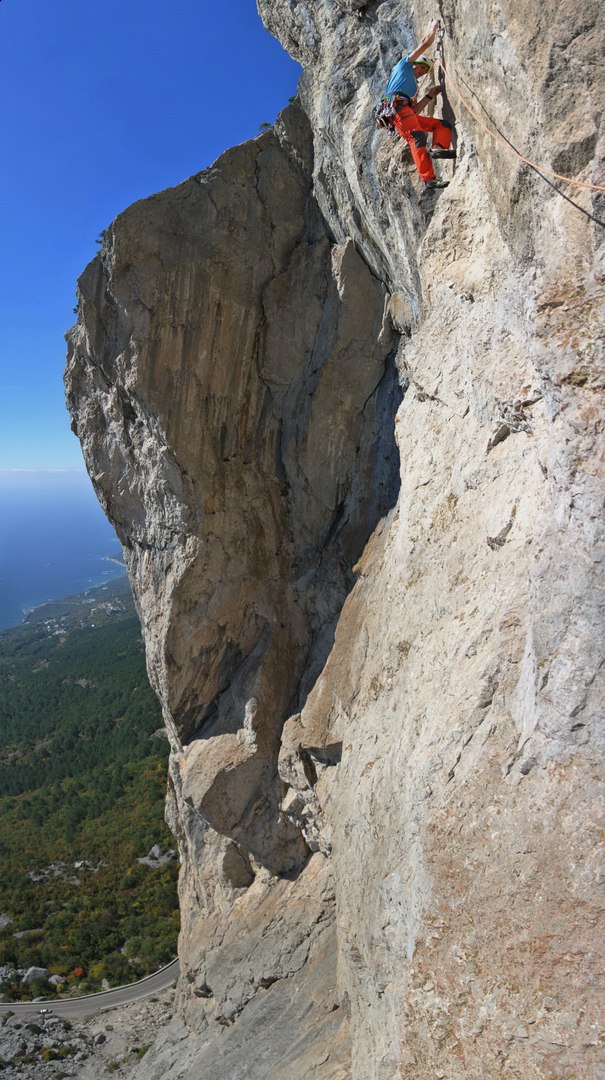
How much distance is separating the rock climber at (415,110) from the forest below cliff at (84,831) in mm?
31406

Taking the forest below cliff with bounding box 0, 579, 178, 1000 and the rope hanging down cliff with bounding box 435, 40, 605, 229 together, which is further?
the forest below cliff with bounding box 0, 579, 178, 1000

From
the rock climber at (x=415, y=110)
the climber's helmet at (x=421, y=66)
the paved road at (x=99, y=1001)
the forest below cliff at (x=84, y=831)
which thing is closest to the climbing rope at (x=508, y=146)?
the climber's helmet at (x=421, y=66)

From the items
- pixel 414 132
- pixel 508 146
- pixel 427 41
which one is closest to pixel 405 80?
pixel 427 41

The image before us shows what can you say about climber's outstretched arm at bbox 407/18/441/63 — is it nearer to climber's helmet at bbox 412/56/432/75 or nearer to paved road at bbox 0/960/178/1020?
climber's helmet at bbox 412/56/432/75

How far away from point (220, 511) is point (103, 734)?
46.8 meters

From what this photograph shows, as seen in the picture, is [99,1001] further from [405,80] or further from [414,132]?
[405,80]

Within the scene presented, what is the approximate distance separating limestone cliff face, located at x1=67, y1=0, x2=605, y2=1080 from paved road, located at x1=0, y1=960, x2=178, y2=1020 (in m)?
11.7

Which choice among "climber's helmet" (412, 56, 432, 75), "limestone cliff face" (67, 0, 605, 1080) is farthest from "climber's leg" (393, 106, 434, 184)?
"climber's helmet" (412, 56, 432, 75)

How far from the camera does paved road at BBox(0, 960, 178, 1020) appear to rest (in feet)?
79.2

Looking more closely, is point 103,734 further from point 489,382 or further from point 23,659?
point 489,382

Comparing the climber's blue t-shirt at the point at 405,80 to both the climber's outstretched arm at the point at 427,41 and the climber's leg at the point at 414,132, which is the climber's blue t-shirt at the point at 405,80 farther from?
the climber's leg at the point at 414,132

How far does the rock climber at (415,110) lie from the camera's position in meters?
7.16

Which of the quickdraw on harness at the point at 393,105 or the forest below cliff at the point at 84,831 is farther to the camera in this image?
the forest below cliff at the point at 84,831

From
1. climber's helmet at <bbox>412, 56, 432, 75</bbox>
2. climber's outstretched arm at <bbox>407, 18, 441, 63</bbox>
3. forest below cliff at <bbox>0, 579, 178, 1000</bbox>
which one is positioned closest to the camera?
climber's outstretched arm at <bbox>407, 18, 441, 63</bbox>
